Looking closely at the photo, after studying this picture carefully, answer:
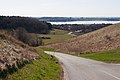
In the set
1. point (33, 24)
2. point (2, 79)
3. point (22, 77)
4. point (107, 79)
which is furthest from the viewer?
point (33, 24)

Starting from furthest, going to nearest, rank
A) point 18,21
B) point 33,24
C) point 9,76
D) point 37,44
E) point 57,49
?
1. point 33,24
2. point 18,21
3. point 37,44
4. point 57,49
5. point 9,76

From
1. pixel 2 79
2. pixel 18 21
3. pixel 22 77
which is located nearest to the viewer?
pixel 2 79

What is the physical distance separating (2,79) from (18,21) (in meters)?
125

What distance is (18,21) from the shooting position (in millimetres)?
135750

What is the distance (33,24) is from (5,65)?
455 feet

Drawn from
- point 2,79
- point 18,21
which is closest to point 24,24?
point 18,21

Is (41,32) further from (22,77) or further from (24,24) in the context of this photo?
(22,77)

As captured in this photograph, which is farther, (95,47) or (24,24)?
(24,24)

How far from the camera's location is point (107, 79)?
20.6 m

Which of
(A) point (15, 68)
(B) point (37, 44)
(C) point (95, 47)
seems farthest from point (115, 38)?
(A) point (15, 68)

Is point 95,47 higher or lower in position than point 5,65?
lower

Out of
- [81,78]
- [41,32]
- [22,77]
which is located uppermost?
[22,77]

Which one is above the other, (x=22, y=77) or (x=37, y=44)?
(x=22, y=77)

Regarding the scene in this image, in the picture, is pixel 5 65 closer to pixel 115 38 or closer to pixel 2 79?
pixel 2 79
